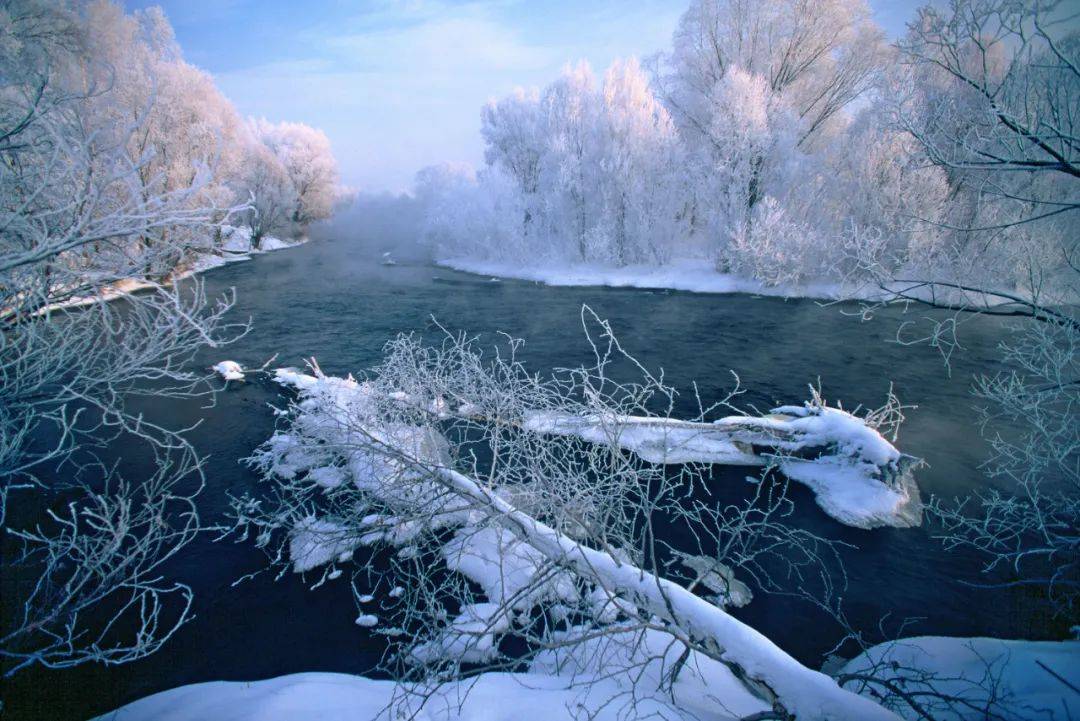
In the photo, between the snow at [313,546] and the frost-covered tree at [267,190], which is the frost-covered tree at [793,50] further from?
the frost-covered tree at [267,190]

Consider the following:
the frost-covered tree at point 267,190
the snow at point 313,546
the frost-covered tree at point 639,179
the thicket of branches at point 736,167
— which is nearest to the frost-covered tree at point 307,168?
the frost-covered tree at point 267,190

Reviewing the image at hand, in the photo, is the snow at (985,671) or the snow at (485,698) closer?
the snow at (985,671)

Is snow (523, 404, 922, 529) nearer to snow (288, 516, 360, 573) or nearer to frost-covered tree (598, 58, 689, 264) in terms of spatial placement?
snow (288, 516, 360, 573)

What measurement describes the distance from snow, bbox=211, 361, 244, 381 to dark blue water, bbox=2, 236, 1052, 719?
1.53 feet

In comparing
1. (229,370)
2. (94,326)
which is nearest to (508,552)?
(94,326)

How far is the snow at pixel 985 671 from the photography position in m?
3.05

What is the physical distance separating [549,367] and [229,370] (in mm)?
7111

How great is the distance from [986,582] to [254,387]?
40.2 feet

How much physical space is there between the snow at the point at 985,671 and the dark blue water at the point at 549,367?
1.93 feet

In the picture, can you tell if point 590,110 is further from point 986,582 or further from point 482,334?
point 986,582

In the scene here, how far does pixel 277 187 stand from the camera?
33688 millimetres

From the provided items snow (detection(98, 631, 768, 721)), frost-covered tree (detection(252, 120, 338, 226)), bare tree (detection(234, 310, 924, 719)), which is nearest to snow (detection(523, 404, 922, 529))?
bare tree (detection(234, 310, 924, 719))

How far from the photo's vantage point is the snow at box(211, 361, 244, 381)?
10320 millimetres

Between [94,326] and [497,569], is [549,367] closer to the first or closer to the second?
[497,569]
